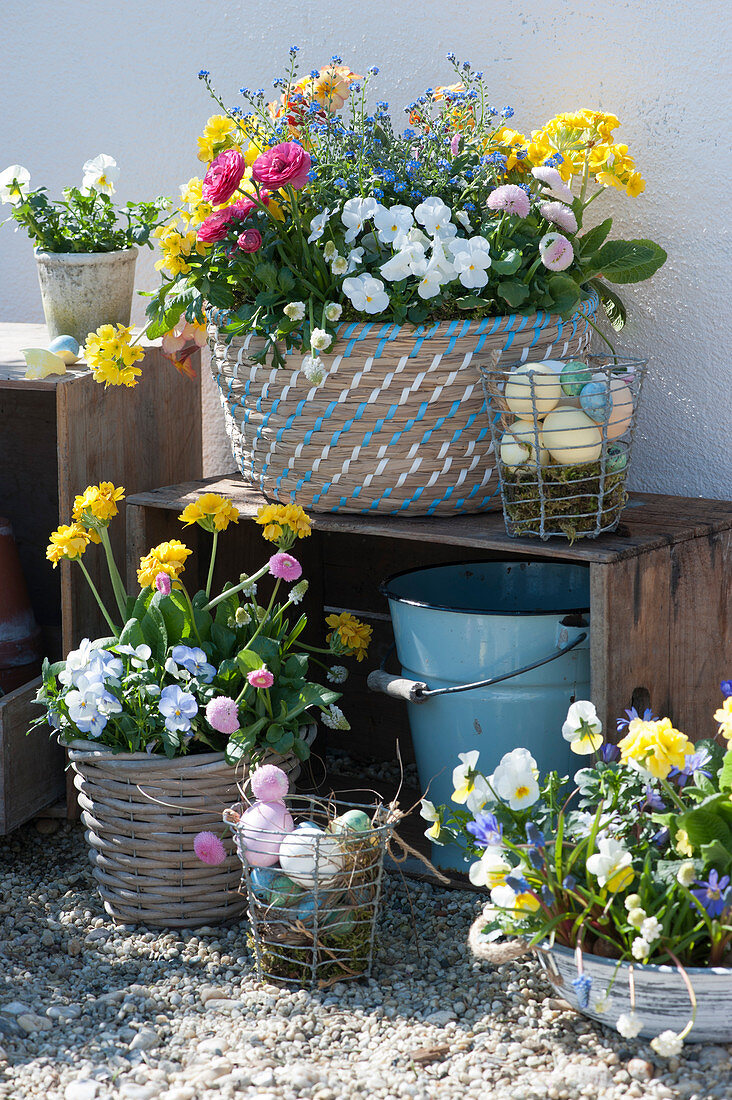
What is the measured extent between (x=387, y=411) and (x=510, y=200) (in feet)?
1.21

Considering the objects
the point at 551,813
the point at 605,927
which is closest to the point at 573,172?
the point at 551,813

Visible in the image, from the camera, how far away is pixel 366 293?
181 centimetres

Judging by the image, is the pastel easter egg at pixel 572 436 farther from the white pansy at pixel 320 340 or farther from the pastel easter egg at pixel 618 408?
the white pansy at pixel 320 340

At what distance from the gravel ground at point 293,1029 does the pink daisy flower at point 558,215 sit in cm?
111

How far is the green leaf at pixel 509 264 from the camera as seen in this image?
1819 mm

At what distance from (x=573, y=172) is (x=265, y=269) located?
22.3 inches

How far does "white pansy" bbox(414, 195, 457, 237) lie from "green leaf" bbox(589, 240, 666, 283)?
12.8 inches

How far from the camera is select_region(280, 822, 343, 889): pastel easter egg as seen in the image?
1.69 meters

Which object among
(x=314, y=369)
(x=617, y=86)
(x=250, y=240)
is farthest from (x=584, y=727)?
(x=617, y=86)

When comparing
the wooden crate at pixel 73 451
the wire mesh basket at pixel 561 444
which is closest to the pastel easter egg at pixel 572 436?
the wire mesh basket at pixel 561 444

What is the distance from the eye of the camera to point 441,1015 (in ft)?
5.34

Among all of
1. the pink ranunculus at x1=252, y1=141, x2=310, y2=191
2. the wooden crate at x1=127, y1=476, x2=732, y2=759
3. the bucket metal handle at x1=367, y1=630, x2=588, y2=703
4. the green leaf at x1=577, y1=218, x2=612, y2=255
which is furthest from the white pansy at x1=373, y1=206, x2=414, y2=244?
the bucket metal handle at x1=367, y1=630, x2=588, y2=703

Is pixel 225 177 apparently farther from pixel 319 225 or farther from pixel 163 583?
pixel 163 583

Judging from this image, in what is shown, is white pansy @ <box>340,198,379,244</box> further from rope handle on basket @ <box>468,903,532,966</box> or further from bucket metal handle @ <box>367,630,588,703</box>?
rope handle on basket @ <box>468,903,532,966</box>
